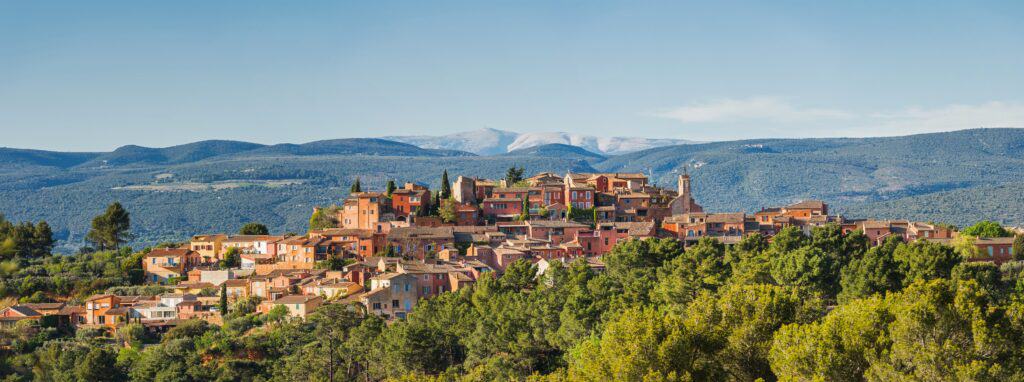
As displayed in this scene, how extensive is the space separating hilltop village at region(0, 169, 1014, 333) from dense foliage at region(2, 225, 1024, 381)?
2.78m

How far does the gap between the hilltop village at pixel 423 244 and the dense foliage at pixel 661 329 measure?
2.78m

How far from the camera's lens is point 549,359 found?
53219mm

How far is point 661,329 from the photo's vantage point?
109 ft

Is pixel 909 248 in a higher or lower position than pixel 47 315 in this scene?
higher

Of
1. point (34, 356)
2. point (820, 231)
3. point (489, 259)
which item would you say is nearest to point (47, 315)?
point (34, 356)

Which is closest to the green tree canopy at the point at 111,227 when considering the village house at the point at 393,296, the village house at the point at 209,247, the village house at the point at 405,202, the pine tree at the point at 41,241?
the pine tree at the point at 41,241

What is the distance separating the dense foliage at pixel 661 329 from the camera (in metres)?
30.5

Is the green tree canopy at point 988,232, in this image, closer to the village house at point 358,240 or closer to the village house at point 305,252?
the village house at point 358,240

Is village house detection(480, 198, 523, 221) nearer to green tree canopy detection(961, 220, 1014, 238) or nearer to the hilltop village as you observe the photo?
the hilltop village

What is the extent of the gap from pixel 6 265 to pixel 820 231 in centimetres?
5792

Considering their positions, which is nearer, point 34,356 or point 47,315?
point 34,356

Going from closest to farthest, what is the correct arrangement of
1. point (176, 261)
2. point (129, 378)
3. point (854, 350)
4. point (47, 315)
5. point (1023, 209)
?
1. point (854, 350)
2. point (129, 378)
3. point (47, 315)
4. point (176, 261)
5. point (1023, 209)

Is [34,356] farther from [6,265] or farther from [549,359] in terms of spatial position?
[549,359]

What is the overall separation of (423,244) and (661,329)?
44793mm
